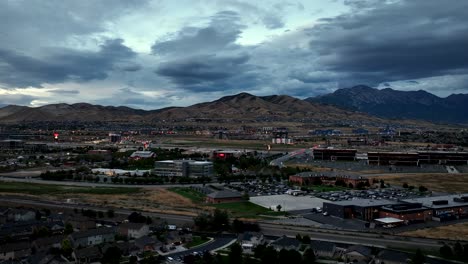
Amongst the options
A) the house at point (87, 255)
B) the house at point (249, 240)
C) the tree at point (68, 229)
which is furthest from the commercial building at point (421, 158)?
the house at point (87, 255)

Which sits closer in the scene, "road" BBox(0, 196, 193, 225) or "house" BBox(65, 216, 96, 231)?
"house" BBox(65, 216, 96, 231)

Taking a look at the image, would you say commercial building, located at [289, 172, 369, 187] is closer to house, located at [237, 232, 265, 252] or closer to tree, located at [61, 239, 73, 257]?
house, located at [237, 232, 265, 252]

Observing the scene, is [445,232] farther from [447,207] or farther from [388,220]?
[447,207]

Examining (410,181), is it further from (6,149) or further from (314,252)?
(6,149)

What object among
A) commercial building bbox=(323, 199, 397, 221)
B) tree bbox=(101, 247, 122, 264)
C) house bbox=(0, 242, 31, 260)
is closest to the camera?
tree bbox=(101, 247, 122, 264)

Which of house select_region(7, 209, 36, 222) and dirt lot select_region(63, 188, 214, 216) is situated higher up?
house select_region(7, 209, 36, 222)

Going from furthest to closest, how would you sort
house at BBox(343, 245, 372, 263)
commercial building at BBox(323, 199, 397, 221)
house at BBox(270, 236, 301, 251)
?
commercial building at BBox(323, 199, 397, 221)
house at BBox(270, 236, 301, 251)
house at BBox(343, 245, 372, 263)

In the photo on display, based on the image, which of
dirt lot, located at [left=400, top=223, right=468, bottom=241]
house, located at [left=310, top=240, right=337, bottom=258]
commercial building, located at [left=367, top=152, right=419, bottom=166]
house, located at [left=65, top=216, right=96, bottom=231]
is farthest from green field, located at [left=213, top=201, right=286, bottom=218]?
commercial building, located at [left=367, top=152, right=419, bottom=166]
